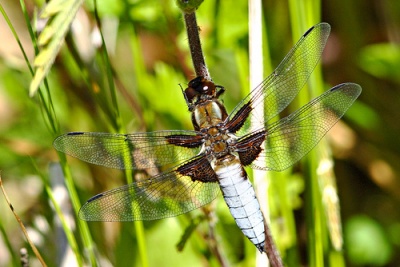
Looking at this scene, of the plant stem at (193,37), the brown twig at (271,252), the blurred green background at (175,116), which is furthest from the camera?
the blurred green background at (175,116)

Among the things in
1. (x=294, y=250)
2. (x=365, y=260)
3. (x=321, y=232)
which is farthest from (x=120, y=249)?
(x=365, y=260)

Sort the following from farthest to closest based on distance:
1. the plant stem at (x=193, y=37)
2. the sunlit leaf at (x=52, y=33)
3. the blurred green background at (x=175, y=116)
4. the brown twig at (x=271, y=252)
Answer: the blurred green background at (x=175, y=116)
the brown twig at (x=271, y=252)
the plant stem at (x=193, y=37)
the sunlit leaf at (x=52, y=33)

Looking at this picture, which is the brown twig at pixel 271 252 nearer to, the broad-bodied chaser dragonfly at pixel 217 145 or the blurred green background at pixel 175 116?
the broad-bodied chaser dragonfly at pixel 217 145

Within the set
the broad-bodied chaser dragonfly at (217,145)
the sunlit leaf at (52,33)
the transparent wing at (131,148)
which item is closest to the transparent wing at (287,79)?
the broad-bodied chaser dragonfly at (217,145)

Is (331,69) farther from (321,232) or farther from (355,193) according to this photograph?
(321,232)

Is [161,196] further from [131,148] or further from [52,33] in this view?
[52,33]

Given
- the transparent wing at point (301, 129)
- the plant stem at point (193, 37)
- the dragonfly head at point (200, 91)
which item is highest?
the plant stem at point (193, 37)
